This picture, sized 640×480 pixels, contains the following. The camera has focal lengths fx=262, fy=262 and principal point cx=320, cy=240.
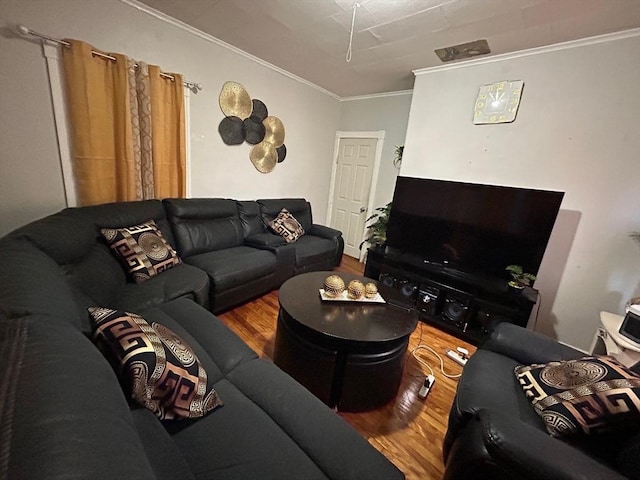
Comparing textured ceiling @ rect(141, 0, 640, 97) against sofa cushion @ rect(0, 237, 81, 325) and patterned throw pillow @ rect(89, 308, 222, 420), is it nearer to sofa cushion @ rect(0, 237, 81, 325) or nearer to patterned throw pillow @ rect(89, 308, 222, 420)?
sofa cushion @ rect(0, 237, 81, 325)

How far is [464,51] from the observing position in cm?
246

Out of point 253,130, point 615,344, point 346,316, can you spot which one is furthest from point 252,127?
point 615,344

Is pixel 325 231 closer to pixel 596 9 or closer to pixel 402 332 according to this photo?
pixel 402 332

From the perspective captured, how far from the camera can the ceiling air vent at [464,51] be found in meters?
2.33

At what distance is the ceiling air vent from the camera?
2.33 meters

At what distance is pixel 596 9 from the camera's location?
69.1 inches

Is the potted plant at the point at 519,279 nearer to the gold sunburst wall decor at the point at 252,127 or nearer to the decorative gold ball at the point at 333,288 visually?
the decorative gold ball at the point at 333,288

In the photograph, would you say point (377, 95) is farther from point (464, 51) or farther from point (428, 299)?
point (428, 299)

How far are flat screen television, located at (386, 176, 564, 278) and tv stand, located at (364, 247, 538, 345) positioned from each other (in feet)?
0.38

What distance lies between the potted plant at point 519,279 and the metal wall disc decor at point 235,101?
3307 mm

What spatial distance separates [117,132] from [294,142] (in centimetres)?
221

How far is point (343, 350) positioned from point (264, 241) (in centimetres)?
177

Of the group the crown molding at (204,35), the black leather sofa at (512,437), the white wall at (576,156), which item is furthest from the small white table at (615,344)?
the crown molding at (204,35)

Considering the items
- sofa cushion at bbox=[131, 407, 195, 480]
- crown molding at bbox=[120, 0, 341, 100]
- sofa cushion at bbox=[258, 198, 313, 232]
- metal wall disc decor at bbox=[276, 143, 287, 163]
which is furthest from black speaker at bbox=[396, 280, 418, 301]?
crown molding at bbox=[120, 0, 341, 100]
